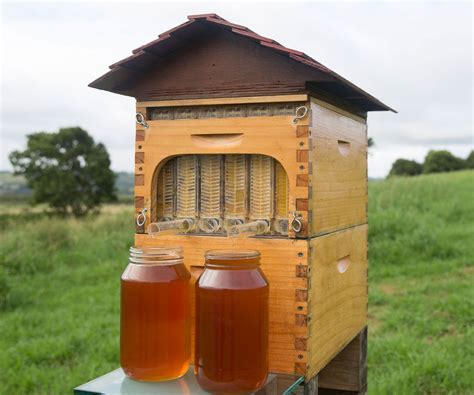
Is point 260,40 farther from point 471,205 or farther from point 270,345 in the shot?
point 471,205

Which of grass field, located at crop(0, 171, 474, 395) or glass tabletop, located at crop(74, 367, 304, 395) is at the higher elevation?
glass tabletop, located at crop(74, 367, 304, 395)

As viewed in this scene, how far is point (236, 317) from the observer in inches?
81.4

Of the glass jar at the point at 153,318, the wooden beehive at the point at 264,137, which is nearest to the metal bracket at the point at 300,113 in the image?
the wooden beehive at the point at 264,137

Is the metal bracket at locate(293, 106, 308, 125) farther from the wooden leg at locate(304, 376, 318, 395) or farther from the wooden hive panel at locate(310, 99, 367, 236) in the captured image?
the wooden leg at locate(304, 376, 318, 395)

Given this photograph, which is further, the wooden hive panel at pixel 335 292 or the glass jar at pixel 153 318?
the wooden hive panel at pixel 335 292

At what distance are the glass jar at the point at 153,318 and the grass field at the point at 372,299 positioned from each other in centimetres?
358

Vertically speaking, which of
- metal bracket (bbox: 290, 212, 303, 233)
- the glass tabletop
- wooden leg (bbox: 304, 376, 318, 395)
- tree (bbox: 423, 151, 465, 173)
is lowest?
wooden leg (bbox: 304, 376, 318, 395)

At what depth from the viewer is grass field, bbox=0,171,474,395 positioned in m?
5.63

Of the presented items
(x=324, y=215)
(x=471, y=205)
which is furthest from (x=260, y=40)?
(x=471, y=205)

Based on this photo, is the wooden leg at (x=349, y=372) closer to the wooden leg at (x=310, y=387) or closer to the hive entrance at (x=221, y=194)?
the wooden leg at (x=310, y=387)

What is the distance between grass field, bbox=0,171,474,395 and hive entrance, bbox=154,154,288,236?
3.44 meters

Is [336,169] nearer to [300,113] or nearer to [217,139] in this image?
[300,113]

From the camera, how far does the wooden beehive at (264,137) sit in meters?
2.32

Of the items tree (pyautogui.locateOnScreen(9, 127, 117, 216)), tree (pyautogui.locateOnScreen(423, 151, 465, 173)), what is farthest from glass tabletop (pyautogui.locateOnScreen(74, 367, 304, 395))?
tree (pyautogui.locateOnScreen(423, 151, 465, 173))
